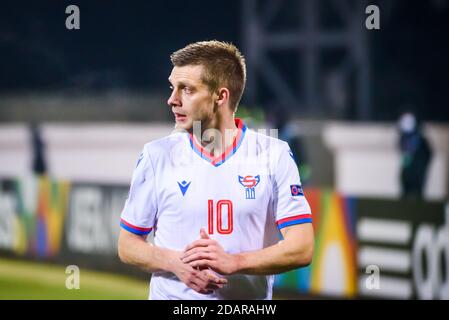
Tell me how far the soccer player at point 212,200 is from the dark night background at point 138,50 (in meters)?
13.7

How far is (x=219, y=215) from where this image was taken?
11.8ft

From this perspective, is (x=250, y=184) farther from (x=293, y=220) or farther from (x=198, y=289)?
(x=198, y=289)

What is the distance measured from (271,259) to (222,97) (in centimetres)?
71

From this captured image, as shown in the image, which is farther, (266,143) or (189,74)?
(266,143)

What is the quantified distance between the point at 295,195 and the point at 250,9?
17463mm

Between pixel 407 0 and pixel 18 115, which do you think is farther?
pixel 407 0

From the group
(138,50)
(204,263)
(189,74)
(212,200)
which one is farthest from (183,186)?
(138,50)

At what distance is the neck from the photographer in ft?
12.2

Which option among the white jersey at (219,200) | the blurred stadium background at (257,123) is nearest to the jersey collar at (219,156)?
the white jersey at (219,200)

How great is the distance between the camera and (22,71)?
1748cm

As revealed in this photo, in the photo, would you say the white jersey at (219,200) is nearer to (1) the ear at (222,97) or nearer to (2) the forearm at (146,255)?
(2) the forearm at (146,255)

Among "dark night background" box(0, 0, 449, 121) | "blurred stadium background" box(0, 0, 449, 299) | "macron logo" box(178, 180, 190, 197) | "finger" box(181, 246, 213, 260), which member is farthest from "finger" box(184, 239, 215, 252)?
"dark night background" box(0, 0, 449, 121)
